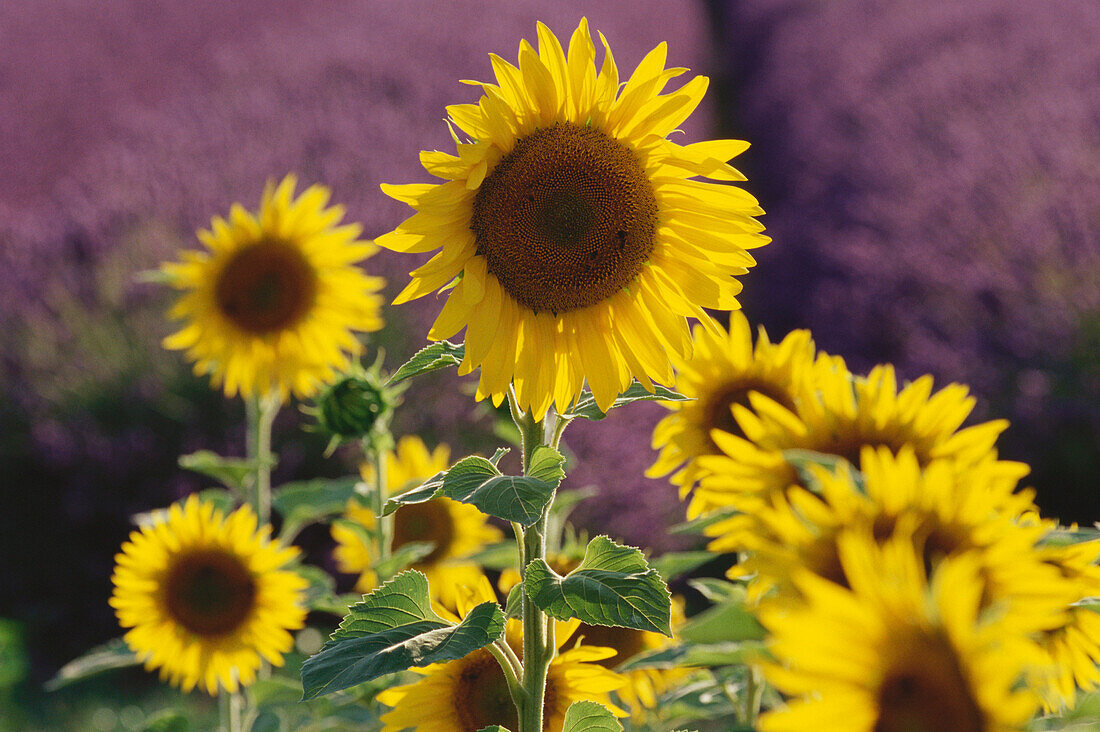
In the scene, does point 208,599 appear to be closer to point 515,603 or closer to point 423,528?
point 423,528

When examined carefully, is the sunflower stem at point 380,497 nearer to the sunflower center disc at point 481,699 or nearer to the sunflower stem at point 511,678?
the sunflower center disc at point 481,699

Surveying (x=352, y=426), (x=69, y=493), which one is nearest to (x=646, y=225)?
(x=352, y=426)

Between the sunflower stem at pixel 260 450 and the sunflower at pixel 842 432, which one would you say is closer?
the sunflower at pixel 842 432

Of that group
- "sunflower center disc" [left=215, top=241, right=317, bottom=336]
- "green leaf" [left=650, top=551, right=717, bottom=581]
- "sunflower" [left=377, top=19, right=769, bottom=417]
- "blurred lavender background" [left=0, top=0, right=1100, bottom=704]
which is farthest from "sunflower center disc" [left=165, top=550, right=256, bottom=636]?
"blurred lavender background" [left=0, top=0, right=1100, bottom=704]

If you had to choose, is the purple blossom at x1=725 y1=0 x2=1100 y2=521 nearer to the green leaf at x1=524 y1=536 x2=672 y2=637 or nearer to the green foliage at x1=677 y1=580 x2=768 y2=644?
the green leaf at x1=524 y1=536 x2=672 y2=637

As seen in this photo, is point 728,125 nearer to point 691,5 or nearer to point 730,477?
point 691,5

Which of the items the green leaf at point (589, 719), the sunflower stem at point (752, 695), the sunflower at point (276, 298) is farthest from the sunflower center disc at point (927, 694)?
the sunflower at point (276, 298)
